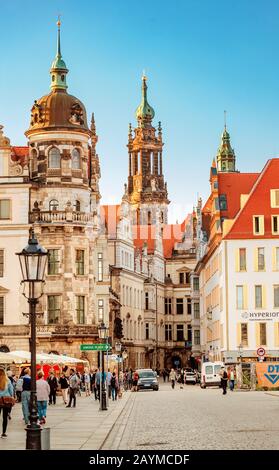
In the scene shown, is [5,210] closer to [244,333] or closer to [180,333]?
[244,333]

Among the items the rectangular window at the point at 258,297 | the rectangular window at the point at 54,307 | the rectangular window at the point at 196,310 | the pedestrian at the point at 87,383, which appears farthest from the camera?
the rectangular window at the point at 196,310

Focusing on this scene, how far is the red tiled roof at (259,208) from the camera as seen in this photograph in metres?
83.9

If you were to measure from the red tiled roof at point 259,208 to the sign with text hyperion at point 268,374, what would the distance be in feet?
62.2

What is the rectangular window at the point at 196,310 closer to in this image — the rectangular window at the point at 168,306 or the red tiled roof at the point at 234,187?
the rectangular window at the point at 168,306

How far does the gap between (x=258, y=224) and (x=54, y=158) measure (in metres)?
16.2

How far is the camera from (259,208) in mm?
85000

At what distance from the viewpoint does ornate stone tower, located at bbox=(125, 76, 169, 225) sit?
167375mm

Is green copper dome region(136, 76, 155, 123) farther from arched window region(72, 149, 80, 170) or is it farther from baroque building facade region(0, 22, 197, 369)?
arched window region(72, 149, 80, 170)

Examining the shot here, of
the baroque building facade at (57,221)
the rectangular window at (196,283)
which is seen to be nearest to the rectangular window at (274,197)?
the baroque building facade at (57,221)

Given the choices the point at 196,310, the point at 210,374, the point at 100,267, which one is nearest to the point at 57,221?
the point at 100,267

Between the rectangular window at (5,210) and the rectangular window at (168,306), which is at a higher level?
the rectangular window at (5,210)

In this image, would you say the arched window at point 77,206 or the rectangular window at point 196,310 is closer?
the arched window at point 77,206
